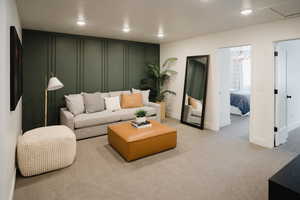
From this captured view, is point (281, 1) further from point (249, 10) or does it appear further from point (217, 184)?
point (217, 184)

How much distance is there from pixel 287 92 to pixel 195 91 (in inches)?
83.0

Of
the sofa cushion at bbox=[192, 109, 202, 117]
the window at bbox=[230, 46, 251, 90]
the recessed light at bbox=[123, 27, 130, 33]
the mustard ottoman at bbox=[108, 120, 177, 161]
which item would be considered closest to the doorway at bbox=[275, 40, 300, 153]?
the sofa cushion at bbox=[192, 109, 202, 117]

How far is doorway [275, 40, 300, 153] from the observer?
3.61 metres

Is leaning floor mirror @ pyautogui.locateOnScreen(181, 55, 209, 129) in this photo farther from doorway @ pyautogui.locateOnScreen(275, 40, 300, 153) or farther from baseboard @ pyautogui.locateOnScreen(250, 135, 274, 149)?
doorway @ pyautogui.locateOnScreen(275, 40, 300, 153)

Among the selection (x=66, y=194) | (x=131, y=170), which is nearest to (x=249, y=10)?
(x=131, y=170)

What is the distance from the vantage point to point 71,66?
4.82 meters

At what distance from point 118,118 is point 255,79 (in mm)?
3236

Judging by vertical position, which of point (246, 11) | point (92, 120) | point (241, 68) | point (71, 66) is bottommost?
point (92, 120)

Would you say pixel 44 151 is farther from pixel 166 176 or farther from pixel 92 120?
pixel 166 176

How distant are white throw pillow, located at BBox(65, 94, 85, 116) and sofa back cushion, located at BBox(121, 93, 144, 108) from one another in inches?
45.1

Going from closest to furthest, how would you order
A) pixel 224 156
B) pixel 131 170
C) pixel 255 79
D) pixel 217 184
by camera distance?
pixel 217 184
pixel 131 170
pixel 224 156
pixel 255 79

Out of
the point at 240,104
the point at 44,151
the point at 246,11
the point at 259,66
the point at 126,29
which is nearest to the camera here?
the point at 44,151

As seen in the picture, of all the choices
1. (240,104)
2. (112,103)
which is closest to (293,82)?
(240,104)

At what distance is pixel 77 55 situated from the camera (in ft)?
16.0
